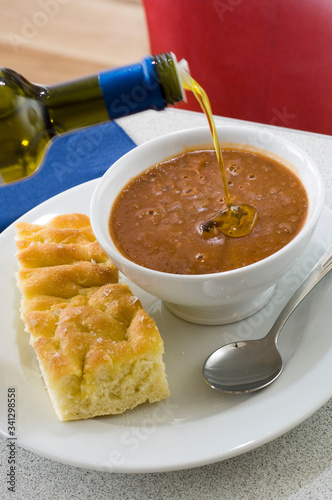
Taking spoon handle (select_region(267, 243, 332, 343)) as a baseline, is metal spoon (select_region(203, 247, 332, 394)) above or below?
below

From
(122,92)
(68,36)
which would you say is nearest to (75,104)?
(122,92)

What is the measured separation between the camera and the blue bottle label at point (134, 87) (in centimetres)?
108

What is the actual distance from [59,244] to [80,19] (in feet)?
13.7

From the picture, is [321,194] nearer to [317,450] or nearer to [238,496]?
[317,450]

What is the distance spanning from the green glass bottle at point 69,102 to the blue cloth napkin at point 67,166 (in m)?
0.56

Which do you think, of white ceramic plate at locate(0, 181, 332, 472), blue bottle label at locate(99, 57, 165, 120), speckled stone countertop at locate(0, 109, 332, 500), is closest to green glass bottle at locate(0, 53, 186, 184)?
blue bottle label at locate(99, 57, 165, 120)

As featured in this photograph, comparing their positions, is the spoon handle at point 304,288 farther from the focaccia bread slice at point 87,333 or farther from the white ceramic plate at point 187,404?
the focaccia bread slice at point 87,333

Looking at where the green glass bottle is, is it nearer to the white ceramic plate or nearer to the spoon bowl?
the white ceramic plate

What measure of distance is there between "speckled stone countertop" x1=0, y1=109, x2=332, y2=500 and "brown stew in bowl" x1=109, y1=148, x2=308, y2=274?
37 cm

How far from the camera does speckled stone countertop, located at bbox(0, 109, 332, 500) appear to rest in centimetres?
107

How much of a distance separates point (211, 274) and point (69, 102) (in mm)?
445

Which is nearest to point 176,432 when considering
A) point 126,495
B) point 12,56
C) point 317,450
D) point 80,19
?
point 126,495

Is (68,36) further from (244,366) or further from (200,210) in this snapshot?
(244,366)

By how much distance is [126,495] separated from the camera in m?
1.09
